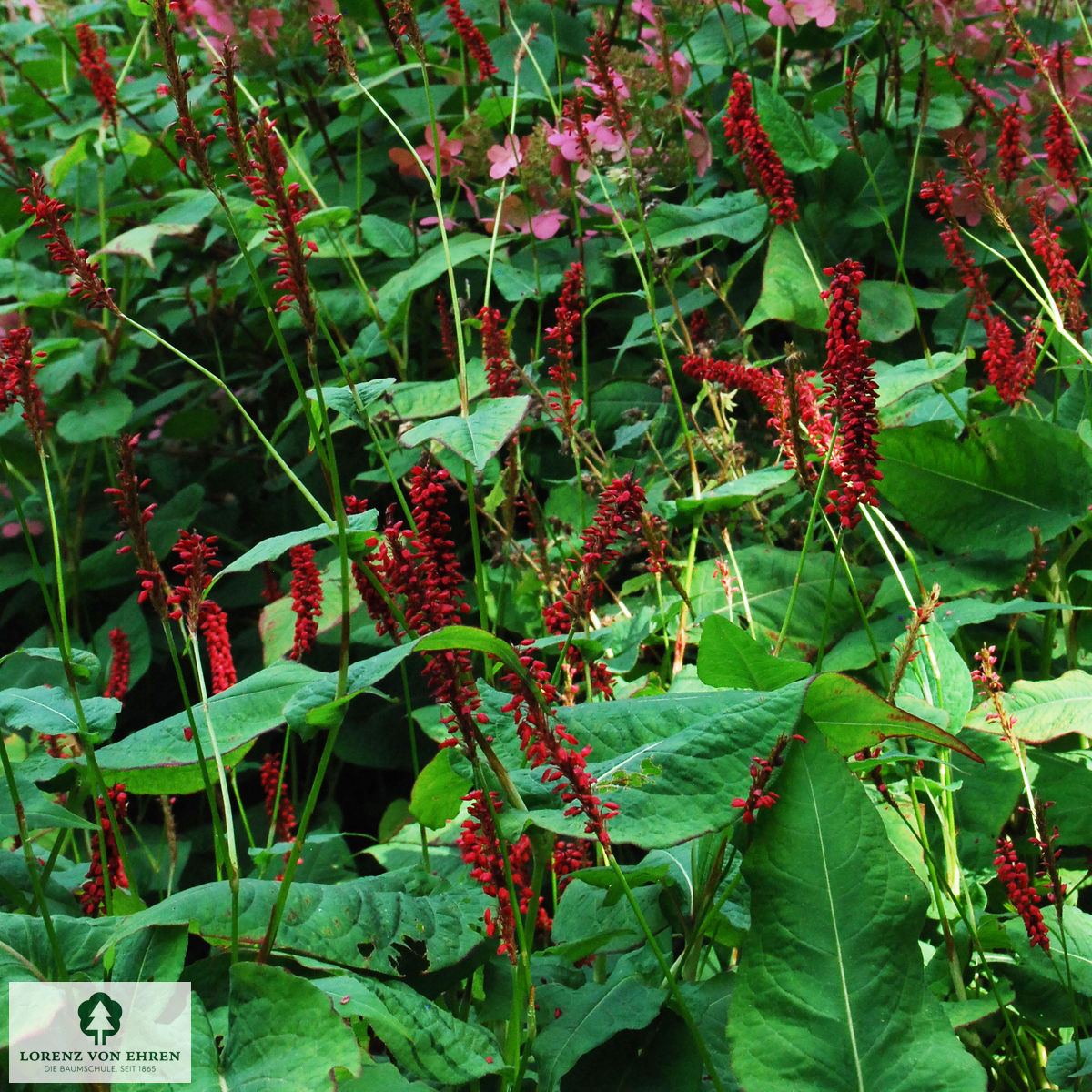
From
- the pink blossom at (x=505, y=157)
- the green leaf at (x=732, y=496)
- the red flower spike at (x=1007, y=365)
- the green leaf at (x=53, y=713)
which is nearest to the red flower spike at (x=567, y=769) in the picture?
the green leaf at (x=53, y=713)

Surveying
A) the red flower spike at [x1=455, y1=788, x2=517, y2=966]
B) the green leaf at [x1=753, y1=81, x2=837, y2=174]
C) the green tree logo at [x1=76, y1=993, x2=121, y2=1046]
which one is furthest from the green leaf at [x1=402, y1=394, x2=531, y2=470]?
the green leaf at [x1=753, y1=81, x2=837, y2=174]

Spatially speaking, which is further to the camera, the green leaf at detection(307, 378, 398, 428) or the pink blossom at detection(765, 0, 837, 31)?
the pink blossom at detection(765, 0, 837, 31)

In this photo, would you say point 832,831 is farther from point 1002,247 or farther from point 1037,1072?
point 1002,247

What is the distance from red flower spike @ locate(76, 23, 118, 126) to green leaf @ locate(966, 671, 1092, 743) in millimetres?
2189

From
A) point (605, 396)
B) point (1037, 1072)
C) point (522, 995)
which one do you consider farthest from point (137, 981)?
point (605, 396)

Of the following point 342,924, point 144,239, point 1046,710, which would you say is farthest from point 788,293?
point 342,924

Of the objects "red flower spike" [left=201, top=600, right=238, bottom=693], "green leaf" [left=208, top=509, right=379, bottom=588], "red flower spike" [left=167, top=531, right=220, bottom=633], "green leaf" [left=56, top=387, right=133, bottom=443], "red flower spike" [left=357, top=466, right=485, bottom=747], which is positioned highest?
"green leaf" [left=208, top=509, right=379, bottom=588]

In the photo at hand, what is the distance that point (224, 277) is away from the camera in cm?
241

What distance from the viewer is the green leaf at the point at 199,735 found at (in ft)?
3.07

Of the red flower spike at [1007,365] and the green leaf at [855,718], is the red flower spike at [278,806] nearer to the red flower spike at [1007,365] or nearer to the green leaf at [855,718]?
the green leaf at [855,718]

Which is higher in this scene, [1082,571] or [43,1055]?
[43,1055]

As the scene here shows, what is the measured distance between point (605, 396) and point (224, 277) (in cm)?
101

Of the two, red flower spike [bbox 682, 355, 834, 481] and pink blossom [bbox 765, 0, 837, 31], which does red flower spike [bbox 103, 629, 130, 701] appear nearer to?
red flower spike [bbox 682, 355, 834, 481]

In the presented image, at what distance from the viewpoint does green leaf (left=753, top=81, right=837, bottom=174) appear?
1913 mm
